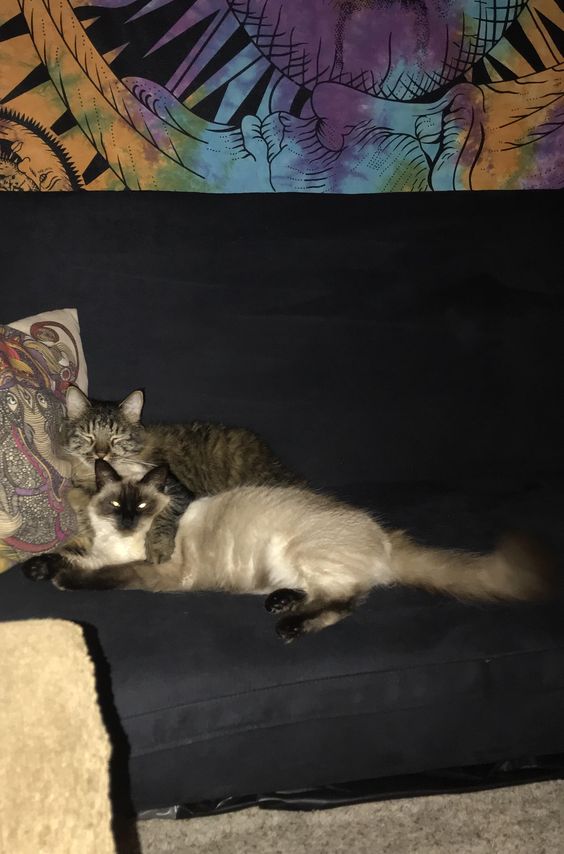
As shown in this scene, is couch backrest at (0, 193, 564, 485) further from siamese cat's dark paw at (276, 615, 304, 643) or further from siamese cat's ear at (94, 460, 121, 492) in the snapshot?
siamese cat's dark paw at (276, 615, 304, 643)

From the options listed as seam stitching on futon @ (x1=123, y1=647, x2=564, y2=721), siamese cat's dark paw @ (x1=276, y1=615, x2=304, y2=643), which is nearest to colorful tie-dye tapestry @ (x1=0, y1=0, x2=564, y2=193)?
siamese cat's dark paw @ (x1=276, y1=615, x2=304, y2=643)

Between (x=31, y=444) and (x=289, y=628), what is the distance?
73cm

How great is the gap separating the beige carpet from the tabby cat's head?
93 cm

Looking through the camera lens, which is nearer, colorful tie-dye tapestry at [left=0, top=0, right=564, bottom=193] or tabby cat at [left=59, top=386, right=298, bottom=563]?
tabby cat at [left=59, top=386, right=298, bottom=563]

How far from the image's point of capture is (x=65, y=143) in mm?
2221

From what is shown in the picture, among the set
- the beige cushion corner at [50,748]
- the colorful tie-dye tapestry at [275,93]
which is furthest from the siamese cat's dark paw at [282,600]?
the colorful tie-dye tapestry at [275,93]

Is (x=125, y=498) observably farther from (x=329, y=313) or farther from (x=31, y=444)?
(x=329, y=313)

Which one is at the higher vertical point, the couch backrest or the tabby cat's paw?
the couch backrest

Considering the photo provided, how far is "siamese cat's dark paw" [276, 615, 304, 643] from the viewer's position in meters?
1.60

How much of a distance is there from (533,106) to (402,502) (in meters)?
1.45

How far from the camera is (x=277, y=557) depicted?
1.91 metres

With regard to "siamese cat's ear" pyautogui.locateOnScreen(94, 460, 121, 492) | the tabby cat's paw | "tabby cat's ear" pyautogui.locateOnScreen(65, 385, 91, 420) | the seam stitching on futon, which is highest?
"tabby cat's ear" pyautogui.locateOnScreen(65, 385, 91, 420)

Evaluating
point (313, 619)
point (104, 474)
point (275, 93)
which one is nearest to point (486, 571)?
point (313, 619)

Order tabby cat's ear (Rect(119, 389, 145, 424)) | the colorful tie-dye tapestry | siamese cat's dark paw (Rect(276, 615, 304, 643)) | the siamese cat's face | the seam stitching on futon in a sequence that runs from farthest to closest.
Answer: the colorful tie-dye tapestry → tabby cat's ear (Rect(119, 389, 145, 424)) → the siamese cat's face → siamese cat's dark paw (Rect(276, 615, 304, 643)) → the seam stitching on futon
